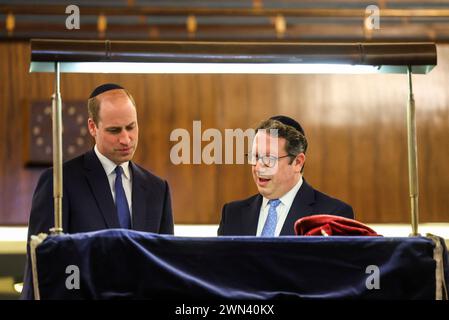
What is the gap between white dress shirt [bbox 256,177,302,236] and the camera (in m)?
2.77

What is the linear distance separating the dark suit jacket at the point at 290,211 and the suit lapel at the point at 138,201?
0.33 meters

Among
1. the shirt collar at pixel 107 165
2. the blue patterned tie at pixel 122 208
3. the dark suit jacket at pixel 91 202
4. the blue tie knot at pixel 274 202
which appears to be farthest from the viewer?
the blue tie knot at pixel 274 202

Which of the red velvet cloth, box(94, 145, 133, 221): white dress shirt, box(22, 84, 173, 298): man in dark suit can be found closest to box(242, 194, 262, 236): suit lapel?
box(22, 84, 173, 298): man in dark suit

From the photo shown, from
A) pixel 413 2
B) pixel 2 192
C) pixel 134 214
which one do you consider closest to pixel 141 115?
pixel 2 192

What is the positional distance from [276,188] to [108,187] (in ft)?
2.07

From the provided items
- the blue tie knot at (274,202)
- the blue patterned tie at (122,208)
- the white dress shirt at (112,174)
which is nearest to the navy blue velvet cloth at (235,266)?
the blue patterned tie at (122,208)

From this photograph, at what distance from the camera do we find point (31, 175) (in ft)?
17.9

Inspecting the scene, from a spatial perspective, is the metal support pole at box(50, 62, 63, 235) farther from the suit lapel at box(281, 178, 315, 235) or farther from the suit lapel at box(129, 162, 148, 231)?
the suit lapel at box(281, 178, 315, 235)

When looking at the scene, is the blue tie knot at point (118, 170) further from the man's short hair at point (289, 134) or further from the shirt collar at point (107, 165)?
the man's short hair at point (289, 134)

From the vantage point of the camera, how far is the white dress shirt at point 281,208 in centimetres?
277

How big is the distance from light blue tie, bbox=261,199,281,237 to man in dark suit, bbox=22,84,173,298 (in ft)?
1.14
